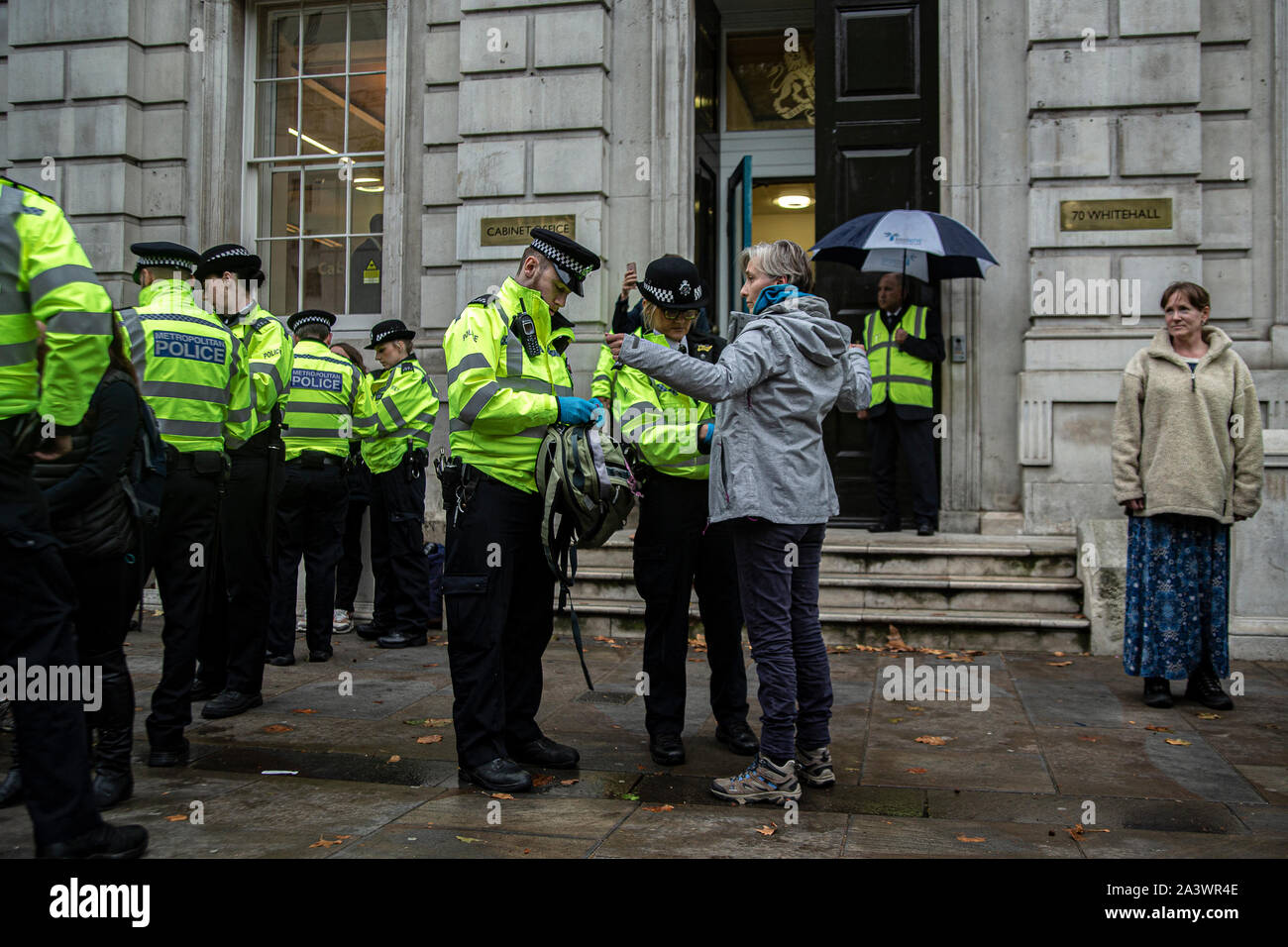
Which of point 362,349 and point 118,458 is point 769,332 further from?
point 362,349

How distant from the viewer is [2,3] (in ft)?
36.5

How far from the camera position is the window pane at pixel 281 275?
35.5 feet

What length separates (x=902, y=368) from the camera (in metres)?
8.77

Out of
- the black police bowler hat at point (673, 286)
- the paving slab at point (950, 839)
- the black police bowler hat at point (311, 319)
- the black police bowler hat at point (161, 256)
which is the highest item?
the black police bowler hat at point (311, 319)

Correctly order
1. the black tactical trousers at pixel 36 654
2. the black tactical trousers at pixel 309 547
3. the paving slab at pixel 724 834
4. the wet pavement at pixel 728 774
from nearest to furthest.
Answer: the black tactical trousers at pixel 36 654 → the paving slab at pixel 724 834 → the wet pavement at pixel 728 774 → the black tactical trousers at pixel 309 547

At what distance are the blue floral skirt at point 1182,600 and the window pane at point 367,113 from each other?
7.60 metres

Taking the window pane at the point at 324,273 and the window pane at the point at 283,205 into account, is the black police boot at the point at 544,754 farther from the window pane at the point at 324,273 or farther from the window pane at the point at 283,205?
the window pane at the point at 283,205

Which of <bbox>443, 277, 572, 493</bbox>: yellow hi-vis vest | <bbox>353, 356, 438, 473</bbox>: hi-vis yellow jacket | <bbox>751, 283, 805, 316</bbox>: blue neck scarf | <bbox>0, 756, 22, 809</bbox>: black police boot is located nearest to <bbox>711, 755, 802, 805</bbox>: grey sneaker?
<bbox>443, 277, 572, 493</bbox>: yellow hi-vis vest

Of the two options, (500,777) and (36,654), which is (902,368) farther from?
(36,654)

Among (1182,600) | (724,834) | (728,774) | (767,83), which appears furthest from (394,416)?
(767,83)

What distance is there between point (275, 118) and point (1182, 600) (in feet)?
29.8

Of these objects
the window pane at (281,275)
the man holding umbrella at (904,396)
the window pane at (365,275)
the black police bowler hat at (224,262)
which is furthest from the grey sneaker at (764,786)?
the window pane at (281,275)

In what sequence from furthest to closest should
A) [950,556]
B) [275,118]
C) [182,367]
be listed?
1. [275,118]
2. [950,556]
3. [182,367]

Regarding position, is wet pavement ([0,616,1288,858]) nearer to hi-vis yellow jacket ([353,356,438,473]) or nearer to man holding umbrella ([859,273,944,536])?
hi-vis yellow jacket ([353,356,438,473])
